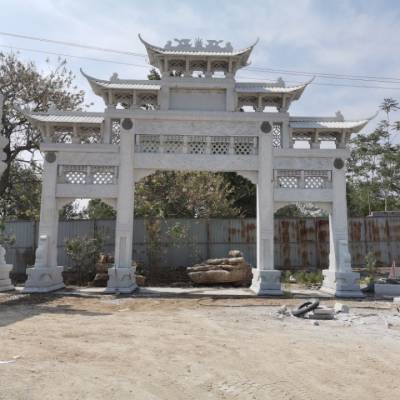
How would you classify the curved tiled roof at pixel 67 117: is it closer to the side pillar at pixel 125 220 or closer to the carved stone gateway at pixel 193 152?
the carved stone gateway at pixel 193 152

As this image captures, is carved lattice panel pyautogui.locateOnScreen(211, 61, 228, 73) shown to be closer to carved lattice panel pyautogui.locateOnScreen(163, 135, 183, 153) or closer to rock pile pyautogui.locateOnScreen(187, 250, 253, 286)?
carved lattice panel pyautogui.locateOnScreen(163, 135, 183, 153)

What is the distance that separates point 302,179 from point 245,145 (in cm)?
185

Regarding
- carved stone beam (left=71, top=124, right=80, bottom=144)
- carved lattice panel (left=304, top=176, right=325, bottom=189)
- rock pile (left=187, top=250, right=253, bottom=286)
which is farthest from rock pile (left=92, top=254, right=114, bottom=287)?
carved lattice panel (left=304, top=176, right=325, bottom=189)

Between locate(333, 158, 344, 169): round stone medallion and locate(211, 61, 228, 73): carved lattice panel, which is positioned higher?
locate(211, 61, 228, 73): carved lattice panel

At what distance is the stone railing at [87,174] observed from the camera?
37.3ft

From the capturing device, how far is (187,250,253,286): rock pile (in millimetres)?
12531

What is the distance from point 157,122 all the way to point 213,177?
8.30 metres

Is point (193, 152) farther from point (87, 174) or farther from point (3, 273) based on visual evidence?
point (3, 273)

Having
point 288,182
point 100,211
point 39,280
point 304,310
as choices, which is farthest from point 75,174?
point 100,211

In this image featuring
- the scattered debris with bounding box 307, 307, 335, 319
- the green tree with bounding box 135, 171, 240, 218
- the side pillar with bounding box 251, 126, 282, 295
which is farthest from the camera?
the green tree with bounding box 135, 171, 240, 218

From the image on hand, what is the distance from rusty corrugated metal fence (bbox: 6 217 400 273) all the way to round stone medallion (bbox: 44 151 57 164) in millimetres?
3992

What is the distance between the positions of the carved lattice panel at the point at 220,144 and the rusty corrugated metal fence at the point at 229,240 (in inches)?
146

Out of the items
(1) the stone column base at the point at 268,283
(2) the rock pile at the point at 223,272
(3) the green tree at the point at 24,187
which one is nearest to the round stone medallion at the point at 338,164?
(1) the stone column base at the point at 268,283

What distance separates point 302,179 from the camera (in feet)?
37.6
